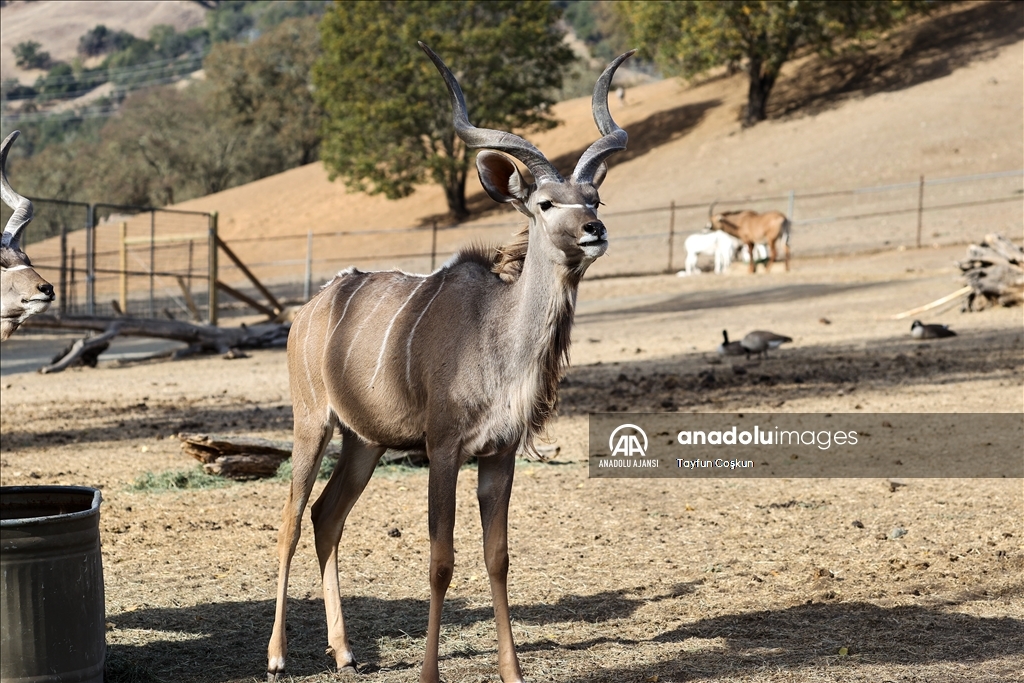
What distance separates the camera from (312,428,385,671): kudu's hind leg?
534 centimetres

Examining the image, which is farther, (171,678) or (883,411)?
(883,411)

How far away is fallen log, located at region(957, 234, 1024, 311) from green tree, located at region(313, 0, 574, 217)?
2319cm

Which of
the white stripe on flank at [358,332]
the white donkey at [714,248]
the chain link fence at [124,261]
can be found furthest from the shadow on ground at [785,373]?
the white donkey at [714,248]

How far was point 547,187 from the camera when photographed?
4609 mm

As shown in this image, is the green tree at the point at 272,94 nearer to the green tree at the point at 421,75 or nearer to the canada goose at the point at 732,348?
the green tree at the point at 421,75

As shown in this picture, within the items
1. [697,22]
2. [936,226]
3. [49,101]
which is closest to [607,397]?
[936,226]

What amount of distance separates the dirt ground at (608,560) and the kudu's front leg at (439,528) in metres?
0.40

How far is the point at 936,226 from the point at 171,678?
27855 millimetres

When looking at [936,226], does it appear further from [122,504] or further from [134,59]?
[134,59]

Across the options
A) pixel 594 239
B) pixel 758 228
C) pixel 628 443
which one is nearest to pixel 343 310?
pixel 594 239

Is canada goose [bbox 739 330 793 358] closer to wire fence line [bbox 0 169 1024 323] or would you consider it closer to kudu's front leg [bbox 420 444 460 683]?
kudu's front leg [bbox 420 444 460 683]

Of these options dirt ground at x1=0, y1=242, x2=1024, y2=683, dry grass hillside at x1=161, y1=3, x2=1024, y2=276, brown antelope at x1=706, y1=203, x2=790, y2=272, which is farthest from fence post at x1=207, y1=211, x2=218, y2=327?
→ dry grass hillside at x1=161, y1=3, x2=1024, y2=276

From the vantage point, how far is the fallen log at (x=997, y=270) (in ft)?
53.6

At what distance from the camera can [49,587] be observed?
4223mm
